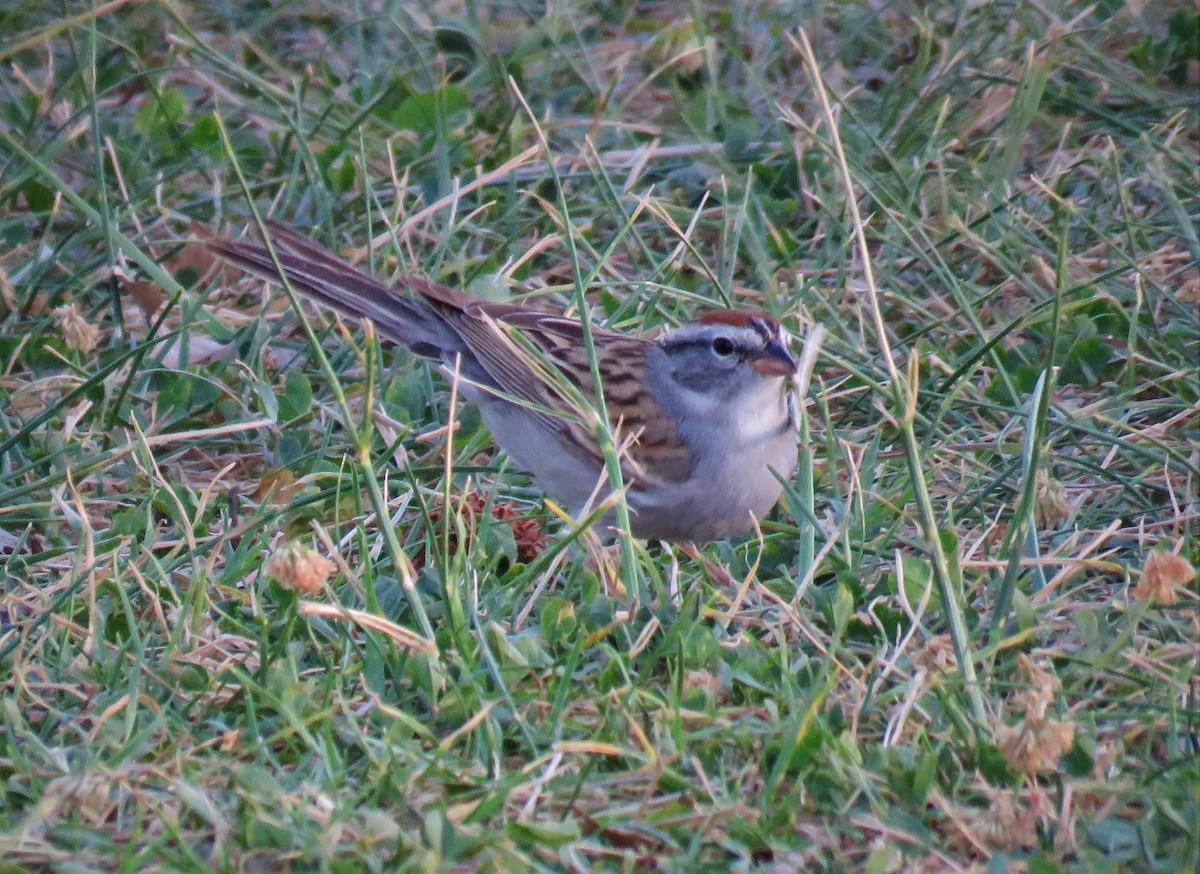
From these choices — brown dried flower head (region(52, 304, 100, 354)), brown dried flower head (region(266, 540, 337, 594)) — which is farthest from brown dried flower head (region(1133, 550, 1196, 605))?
brown dried flower head (region(52, 304, 100, 354))

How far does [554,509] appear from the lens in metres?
3.38

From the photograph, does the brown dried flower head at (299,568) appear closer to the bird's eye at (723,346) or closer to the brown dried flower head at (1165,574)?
the bird's eye at (723,346)

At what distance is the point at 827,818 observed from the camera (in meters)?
2.96

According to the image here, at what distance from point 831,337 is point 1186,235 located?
43.7 inches

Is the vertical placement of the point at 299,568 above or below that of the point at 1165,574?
above

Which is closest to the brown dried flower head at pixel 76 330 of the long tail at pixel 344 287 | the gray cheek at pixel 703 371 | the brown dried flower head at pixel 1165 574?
the long tail at pixel 344 287

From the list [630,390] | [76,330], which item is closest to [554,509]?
[630,390]

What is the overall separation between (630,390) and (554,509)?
1.11 m

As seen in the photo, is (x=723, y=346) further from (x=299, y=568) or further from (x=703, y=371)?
(x=299, y=568)

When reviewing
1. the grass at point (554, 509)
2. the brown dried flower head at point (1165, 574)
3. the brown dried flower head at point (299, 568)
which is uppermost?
the brown dried flower head at point (299, 568)

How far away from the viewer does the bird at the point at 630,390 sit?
4.04 m

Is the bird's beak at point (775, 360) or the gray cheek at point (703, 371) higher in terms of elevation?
the bird's beak at point (775, 360)

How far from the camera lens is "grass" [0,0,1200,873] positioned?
2939 millimetres

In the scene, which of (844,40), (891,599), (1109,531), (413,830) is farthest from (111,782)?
(844,40)
